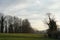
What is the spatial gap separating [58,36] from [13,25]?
1272 inches

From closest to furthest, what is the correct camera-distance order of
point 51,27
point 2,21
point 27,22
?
point 51,27
point 2,21
point 27,22

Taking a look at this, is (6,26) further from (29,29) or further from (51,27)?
(51,27)

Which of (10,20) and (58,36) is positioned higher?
(10,20)

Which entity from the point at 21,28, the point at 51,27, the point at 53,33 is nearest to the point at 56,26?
the point at 51,27

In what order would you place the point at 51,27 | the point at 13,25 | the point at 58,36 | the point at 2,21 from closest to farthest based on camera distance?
the point at 58,36 → the point at 51,27 → the point at 2,21 → the point at 13,25

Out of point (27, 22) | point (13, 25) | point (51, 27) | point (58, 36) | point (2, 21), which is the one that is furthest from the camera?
point (27, 22)

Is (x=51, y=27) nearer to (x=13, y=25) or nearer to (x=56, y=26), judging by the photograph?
(x=56, y=26)

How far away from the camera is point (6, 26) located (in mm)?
76125

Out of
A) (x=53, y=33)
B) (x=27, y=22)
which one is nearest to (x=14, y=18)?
(x=27, y=22)

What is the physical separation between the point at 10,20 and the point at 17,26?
536 cm

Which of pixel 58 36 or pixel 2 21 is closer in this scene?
pixel 58 36

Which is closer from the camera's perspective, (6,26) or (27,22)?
(6,26)

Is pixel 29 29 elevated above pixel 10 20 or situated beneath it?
situated beneath

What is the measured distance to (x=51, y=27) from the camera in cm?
6625
